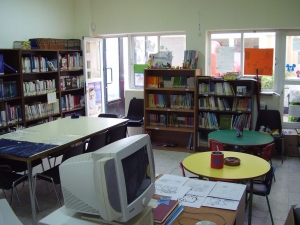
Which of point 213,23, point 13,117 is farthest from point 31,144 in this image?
point 213,23

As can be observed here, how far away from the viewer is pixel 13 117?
18.0 ft

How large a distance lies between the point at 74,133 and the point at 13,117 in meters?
1.88

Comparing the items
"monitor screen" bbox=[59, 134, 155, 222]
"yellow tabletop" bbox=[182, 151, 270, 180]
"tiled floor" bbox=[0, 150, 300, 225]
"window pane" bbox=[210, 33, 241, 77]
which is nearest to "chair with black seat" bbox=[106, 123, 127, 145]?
"tiled floor" bbox=[0, 150, 300, 225]

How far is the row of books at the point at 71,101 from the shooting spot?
6674mm

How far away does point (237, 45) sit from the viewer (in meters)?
6.16

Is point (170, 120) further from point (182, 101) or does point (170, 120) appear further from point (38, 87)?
point (38, 87)

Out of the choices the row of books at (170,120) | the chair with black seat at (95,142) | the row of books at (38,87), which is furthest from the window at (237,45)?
the row of books at (38,87)

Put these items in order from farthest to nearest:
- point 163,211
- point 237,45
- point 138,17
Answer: point 138,17 < point 237,45 < point 163,211

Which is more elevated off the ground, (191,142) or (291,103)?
(291,103)

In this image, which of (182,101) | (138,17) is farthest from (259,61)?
(138,17)

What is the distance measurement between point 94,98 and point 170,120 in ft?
6.63

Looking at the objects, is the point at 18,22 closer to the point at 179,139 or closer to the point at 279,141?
the point at 179,139

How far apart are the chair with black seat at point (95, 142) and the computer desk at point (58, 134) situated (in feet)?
0.31

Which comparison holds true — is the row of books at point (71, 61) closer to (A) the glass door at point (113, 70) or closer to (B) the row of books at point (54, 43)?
(B) the row of books at point (54, 43)
